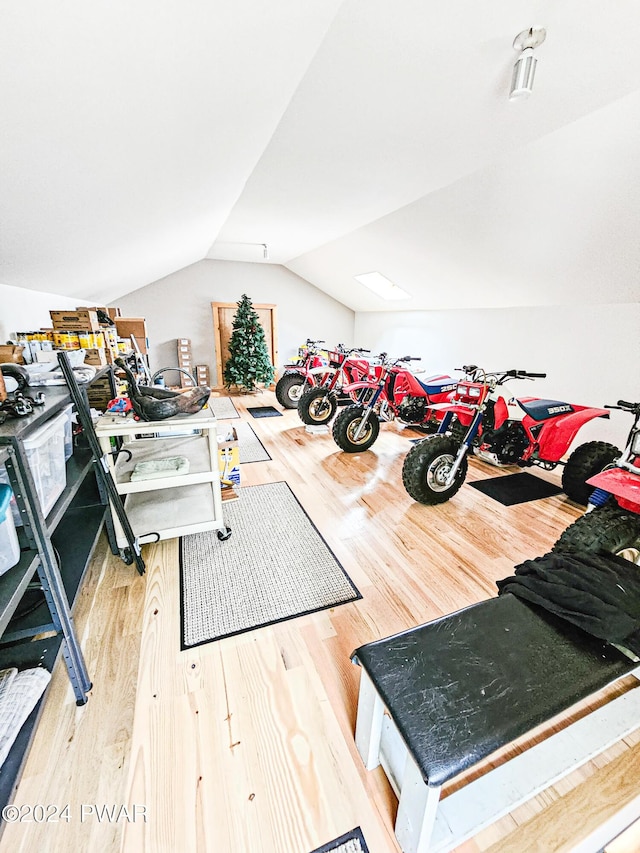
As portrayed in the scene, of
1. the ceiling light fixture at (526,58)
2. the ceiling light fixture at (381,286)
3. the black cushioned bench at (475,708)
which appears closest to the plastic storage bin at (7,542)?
the black cushioned bench at (475,708)

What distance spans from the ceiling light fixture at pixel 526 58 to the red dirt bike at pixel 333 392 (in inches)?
108

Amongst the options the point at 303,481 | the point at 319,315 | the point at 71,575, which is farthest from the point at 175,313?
the point at 71,575

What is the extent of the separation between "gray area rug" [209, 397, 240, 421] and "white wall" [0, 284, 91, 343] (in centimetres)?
211

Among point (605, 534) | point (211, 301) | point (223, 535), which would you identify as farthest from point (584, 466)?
point (211, 301)

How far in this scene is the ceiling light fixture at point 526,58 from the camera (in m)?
1.20

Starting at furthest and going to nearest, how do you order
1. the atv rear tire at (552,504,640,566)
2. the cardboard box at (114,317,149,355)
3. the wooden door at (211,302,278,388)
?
1. the wooden door at (211,302,278,388)
2. the cardboard box at (114,317,149,355)
3. the atv rear tire at (552,504,640,566)

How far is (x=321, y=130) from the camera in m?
1.83

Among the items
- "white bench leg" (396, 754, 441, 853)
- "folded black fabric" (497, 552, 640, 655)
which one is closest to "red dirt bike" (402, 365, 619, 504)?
"folded black fabric" (497, 552, 640, 655)

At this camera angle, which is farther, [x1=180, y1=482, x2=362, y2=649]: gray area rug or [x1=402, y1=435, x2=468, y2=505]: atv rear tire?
[x1=402, y1=435, x2=468, y2=505]: atv rear tire

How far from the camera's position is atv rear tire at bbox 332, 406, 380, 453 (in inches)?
132

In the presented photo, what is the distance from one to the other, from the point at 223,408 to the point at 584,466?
4.36 m

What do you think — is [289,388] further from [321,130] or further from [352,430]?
[321,130]

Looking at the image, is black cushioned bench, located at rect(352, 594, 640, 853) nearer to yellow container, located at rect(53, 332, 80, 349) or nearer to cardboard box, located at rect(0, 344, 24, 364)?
cardboard box, located at rect(0, 344, 24, 364)

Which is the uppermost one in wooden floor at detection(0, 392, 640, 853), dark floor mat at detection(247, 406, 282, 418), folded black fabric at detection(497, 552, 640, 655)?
folded black fabric at detection(497, 552, 640, 655)
